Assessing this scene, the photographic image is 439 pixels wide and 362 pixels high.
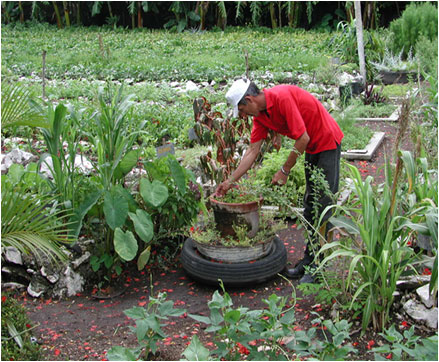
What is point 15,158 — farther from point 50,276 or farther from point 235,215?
point 235,215

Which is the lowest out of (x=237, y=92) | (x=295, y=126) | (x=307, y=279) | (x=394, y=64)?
(x=307, y=279)

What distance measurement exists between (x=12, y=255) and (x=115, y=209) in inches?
34.1

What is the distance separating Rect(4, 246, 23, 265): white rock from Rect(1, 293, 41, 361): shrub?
71 centimetres

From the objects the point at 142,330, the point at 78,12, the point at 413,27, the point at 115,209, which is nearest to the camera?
the point at 142,330

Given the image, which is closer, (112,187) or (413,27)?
(112,187)

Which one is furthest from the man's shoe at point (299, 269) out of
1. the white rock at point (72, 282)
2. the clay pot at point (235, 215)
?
the white rock at point (72, 282)

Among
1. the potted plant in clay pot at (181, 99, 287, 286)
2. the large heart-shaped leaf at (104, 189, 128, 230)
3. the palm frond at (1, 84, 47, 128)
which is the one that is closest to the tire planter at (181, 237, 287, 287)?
the potted plant in clay pot at (181, 99, 287, 286)

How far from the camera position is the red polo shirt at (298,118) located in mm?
3711

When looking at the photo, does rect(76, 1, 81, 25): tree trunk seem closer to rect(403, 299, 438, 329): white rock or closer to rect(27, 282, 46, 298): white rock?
rect(27, 282, 46, 298): white rock

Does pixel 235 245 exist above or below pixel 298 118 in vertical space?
below

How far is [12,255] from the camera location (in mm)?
3959

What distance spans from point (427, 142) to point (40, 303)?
3899mm

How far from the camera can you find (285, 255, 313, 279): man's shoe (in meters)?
4.10

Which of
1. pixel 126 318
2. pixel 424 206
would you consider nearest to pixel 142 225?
pixel 126 318
